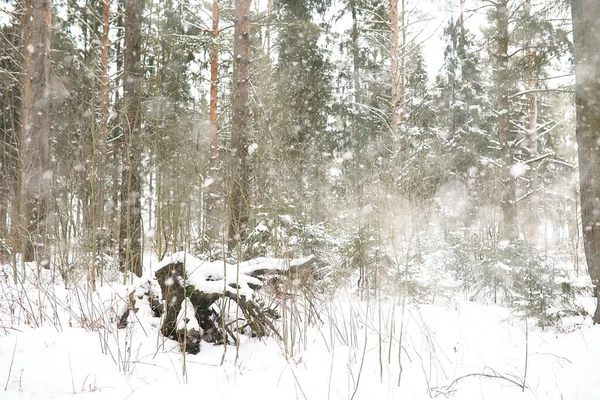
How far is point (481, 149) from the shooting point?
14797 mm

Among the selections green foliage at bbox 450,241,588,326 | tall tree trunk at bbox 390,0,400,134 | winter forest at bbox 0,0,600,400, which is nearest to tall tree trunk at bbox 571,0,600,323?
winter forest at bbox 0,0,600,400

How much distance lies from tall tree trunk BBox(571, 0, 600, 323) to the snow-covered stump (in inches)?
132

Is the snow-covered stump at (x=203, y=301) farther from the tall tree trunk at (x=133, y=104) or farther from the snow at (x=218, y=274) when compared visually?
the tall tree trunk at (x=133, y=104)

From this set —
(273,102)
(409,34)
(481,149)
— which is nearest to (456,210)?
(481,149)

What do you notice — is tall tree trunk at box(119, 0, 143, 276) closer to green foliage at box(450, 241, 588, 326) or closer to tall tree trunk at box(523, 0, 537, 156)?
green foliage at box(450, 241, 588, 326)

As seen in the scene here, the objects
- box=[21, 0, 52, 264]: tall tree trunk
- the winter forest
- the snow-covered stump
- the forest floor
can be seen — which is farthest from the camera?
box=[21, 0, 52, 264]: tall tree trunk

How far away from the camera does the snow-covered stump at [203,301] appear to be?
113 inches

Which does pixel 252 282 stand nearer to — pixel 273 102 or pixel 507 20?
pixel 273 102

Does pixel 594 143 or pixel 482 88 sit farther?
pixel 482 88

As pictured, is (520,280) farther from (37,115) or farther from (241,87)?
(37,115)

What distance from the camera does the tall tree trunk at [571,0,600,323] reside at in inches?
149

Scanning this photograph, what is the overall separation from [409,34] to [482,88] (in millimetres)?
7358

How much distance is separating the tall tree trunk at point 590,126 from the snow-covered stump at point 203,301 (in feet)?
11.0

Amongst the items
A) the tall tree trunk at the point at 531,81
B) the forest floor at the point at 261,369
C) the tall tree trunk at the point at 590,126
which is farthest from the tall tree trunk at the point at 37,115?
the tall tree trunk at the point at 531,81
